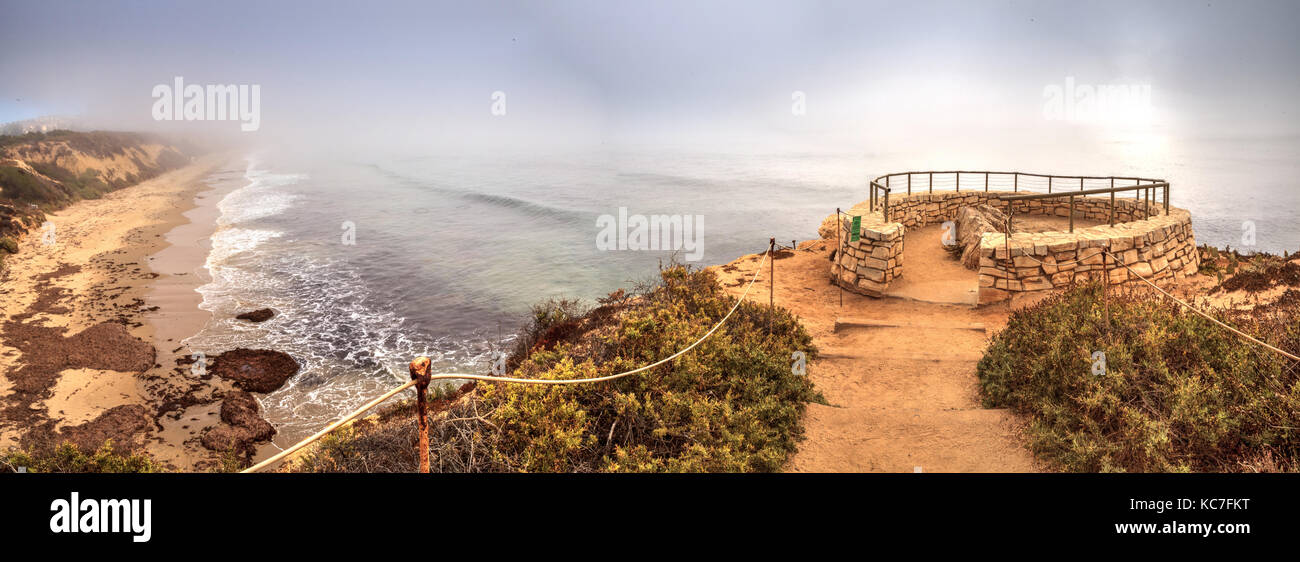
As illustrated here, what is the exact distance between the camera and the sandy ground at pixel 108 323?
1145cm

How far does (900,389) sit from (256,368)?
1275cm

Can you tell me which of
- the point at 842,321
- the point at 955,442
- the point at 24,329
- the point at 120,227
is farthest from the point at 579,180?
the point at 955,442

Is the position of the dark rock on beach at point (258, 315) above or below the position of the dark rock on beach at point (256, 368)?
above

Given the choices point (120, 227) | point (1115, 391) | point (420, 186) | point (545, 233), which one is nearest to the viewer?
point (1115, 391)

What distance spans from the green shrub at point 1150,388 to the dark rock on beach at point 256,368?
12.8 m

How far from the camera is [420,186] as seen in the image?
58906 mm

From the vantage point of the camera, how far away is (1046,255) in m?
11.5

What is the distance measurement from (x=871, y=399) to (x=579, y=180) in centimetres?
6094

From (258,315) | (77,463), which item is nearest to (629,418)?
(77,463)

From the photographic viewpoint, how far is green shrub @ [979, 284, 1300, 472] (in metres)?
5.10

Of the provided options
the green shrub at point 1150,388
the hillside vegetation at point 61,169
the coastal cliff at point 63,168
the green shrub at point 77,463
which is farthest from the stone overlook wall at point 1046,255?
the coastal cliff at point 63,168

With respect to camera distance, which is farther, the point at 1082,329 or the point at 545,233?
the point at 545,233

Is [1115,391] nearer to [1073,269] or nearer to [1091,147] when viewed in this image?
[1073,269]

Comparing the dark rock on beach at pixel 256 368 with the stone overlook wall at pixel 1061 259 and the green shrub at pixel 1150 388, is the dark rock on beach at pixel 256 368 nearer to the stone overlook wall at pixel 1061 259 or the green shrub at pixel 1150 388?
the green shrub at pixel 1150 388
